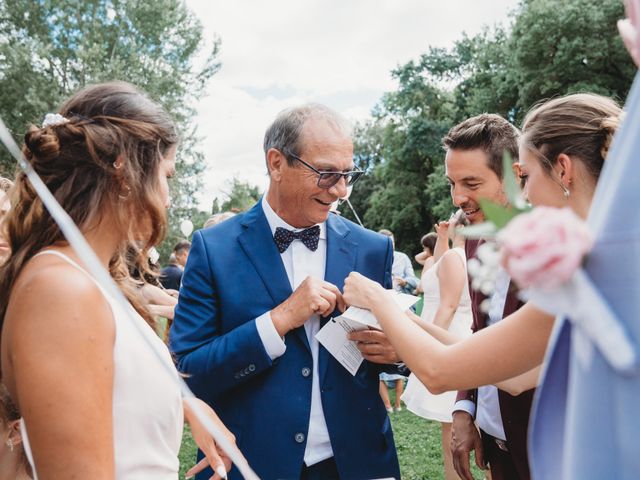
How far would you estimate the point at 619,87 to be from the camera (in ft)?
81.4

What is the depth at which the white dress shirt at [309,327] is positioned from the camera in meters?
2.42

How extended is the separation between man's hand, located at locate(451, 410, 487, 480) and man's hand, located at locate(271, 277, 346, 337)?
1.18m

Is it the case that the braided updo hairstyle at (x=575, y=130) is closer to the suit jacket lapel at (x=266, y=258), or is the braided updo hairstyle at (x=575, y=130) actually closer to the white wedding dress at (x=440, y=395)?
the suit jacket lapel at (x=266, y=258)

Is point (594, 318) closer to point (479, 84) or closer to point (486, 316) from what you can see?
point (486, 316)

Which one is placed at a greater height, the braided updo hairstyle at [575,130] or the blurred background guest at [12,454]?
the braided updo hairstyle at [575,130]

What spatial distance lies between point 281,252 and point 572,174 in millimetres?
1348

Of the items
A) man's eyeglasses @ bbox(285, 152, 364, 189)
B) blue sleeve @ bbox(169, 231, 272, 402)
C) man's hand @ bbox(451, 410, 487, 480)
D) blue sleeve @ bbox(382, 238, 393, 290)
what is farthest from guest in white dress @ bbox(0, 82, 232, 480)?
man's hand @ bbox(451, 410, 487, 480)

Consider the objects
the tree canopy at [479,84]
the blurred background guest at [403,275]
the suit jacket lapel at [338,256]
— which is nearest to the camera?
the suit jacket lapel at [338,256]

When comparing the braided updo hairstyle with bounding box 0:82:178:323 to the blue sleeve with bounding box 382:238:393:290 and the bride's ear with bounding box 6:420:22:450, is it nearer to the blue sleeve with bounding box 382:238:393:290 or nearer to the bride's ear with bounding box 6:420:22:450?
the bride's ear with bounding box 6:420:22:450

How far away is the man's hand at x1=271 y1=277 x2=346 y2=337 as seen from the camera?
7.75ft

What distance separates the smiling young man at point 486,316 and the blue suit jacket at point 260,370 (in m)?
0.53

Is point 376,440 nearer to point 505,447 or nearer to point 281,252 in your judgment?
point 505,447

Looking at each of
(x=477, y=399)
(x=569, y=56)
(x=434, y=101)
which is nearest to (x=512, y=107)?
(x=569, y=56)

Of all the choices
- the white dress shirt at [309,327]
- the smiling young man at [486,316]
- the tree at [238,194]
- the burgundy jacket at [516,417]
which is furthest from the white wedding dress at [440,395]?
the tree at [238,194]
